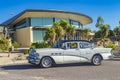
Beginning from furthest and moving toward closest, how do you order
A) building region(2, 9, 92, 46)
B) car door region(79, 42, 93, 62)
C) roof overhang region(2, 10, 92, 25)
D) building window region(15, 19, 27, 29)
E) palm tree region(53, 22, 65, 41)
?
building window region(15, 19, 27, 29)
roof overhang region(2, 10, 92, 25)
building region(2, 9, 92, 46)
palm tree region(53, 22, 65, 41)
car door region(79, 42, 93, 62)

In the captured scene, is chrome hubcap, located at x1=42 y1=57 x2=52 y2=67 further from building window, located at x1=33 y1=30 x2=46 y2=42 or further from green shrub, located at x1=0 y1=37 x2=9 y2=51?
building window, located at x1=33 y1=30 x2=46 y2=42

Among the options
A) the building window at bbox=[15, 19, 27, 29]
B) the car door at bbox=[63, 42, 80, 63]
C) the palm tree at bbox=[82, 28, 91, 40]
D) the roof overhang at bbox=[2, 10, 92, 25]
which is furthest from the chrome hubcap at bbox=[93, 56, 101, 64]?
the building window at bbox=[15, 19, 27, 29]

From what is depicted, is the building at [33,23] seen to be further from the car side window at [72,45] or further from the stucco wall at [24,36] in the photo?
the car side window at [72,45]

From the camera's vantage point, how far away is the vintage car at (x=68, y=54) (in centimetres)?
1622

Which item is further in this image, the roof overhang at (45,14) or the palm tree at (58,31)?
the roof overhang at (45,14)

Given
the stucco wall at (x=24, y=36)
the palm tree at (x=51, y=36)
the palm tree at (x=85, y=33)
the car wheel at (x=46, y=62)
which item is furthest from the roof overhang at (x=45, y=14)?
the car wheel at (x=46, y=62)

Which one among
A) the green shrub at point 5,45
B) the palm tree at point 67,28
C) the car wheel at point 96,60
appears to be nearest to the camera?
the car wheel at point 96,60

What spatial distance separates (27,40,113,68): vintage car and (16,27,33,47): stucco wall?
3730 cm

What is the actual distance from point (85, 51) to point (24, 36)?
40707 mm

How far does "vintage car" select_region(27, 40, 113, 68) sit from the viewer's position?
16219 mm

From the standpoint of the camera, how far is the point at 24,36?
5681 centimetres

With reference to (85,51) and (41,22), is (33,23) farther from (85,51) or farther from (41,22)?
(85,51)

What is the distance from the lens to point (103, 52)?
17.5m

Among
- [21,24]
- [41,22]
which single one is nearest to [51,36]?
[41,22]
